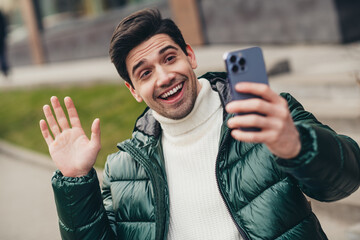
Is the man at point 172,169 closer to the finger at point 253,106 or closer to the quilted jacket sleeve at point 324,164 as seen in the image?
the quilted jacket sleeve at point 324,164

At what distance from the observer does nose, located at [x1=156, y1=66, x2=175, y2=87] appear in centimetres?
257

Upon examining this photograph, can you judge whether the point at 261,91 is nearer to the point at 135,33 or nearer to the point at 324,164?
the point at 324,164

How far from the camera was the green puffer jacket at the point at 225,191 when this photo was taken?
2100 mm

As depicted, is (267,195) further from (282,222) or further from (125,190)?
(125,190)

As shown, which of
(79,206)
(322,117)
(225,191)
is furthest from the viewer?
(322,117)

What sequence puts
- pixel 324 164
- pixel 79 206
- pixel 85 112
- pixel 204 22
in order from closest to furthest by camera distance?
pixel 324 164 < pixel 79 206 < pixel 85 112 < pixel 204 22

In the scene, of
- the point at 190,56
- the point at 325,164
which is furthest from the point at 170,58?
the point at 325,164

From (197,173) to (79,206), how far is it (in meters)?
0.61

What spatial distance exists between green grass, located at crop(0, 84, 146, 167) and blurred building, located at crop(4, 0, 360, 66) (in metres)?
3.26

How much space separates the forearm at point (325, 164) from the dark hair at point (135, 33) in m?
1.13

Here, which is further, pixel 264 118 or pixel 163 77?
pixel 163 77

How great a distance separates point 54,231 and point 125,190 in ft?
10.4

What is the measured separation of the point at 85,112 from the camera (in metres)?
9.01

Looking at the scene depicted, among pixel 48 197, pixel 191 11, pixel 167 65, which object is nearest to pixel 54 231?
pixel 48 197
